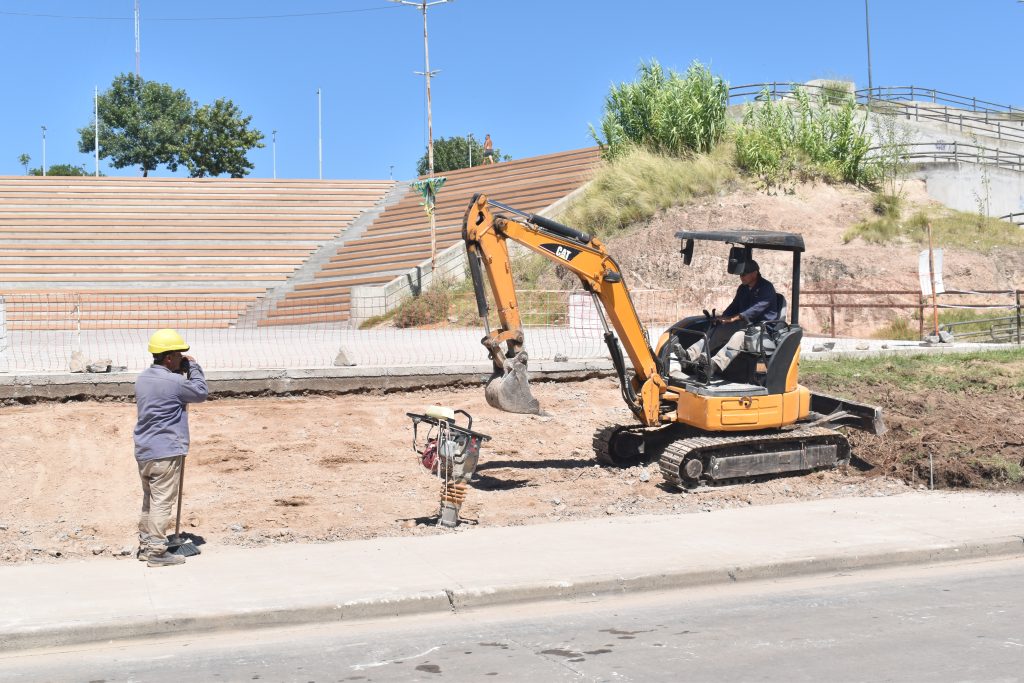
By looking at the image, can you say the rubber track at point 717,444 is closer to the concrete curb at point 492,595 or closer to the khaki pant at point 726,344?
the khaki pant at point 726,344

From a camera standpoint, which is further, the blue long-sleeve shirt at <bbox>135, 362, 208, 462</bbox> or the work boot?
the blue long-sleeve shirt at <bbox>135, 362, 208, 462</bbox>

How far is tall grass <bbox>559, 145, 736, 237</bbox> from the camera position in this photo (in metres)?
31.2

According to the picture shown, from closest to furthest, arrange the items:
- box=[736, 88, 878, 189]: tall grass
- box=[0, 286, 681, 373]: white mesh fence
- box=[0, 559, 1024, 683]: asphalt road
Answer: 1. box=[0, 559, 1024, 683]: asphalt road
2. box=[0, 286, 681, 373]: white mesh fence
3. box=[736, 88, 878, 189]: tall grass

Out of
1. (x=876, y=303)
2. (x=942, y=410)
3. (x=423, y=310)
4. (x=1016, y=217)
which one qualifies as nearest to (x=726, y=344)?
(x=942, y=410)

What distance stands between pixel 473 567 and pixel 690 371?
4614 millimetres

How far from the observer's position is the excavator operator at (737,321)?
11969 mm

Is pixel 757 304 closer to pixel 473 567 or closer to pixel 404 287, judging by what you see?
pixel 473 567

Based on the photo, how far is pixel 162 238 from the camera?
37031 mm

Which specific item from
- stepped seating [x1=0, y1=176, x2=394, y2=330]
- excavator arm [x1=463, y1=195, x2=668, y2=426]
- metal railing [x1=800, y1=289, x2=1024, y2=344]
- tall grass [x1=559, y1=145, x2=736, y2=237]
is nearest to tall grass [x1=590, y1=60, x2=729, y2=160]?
tall grass [x1=559, y1=145, x2=736, y2=237]

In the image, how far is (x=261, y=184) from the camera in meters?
43.7

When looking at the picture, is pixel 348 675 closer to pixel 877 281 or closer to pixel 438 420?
pixel 438 420

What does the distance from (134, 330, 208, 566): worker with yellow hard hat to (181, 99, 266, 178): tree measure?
5925 cm

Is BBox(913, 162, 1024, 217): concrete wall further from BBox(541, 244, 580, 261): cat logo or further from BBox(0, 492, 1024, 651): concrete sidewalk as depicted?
BBox(0, 492, 1024, 651): concrete sidewalk

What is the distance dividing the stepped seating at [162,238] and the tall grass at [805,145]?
1448cm
